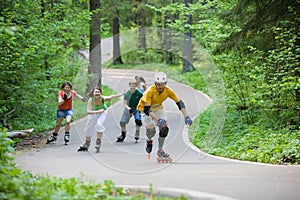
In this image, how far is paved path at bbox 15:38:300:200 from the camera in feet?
24.5

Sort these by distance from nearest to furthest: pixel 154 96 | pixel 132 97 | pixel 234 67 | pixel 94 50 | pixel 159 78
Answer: pixel 159 78
pixel 154 96
pixel 132 97
pixel 234 67
pixel 94 50

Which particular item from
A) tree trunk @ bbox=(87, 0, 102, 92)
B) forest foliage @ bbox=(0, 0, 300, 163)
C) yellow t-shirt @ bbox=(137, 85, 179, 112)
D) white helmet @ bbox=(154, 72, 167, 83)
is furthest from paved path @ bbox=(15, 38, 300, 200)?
tree trunk @ bbox=(87, 0, 102, 92)

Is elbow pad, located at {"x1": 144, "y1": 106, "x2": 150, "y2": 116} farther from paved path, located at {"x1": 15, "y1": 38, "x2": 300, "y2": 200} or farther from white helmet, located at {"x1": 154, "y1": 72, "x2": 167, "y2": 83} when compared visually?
paved path, located at {"x1": 15, "y1": 38, "x2": 300, "y2": 200}

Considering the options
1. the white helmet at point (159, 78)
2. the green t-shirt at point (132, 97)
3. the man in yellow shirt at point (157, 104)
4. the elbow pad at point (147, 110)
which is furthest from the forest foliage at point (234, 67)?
the white helmet at point (159, 78)

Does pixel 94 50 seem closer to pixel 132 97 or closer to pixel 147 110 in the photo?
pixel 132 97

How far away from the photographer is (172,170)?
9.64 m

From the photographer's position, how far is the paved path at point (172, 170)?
24.5ft

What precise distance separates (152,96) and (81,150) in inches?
117

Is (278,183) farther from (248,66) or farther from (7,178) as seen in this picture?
(248,66)

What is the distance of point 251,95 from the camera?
15.4 metres

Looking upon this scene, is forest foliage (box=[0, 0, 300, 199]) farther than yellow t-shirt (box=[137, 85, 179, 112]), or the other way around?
forest foliage (box=[0, 0, 300, 199])

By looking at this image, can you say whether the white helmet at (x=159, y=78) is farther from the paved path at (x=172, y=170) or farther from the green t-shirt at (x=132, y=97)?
the green t-shirt at (x=132, y=97)

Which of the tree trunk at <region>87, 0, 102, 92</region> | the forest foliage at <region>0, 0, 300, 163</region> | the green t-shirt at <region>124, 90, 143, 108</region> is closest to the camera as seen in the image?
the forest foliage at <region>0, 0, 300, 163</region>

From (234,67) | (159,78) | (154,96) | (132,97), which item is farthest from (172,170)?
(234,67)
